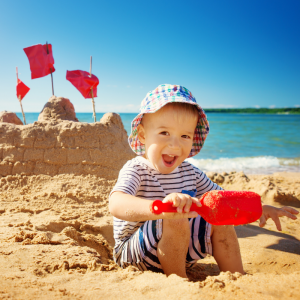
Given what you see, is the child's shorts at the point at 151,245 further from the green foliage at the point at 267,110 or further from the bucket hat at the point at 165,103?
the green foliage at the point at 267,110

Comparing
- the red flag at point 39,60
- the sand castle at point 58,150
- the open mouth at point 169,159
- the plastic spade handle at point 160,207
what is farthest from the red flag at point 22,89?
the plastic spade handle at point 160,207

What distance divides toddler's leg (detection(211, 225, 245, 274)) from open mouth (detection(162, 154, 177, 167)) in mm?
468

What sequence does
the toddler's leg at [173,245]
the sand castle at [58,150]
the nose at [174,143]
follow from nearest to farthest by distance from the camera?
the toddler's leg at [173,245], the nose at [174,143], the sand castle at [58,150]

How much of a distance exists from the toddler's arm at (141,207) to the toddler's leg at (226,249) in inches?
19.8

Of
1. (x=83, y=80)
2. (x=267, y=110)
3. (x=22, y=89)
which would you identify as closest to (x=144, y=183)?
(x=83, y=80)

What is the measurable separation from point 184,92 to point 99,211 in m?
1.81

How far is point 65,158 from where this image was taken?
344cm

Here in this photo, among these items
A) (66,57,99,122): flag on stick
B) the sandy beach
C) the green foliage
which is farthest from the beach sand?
the green foliage

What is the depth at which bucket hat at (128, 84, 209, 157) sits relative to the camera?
59.0 inches

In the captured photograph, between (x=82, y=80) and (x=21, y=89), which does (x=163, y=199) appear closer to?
(x=82, y=80)

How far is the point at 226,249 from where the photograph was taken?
4.90 ft

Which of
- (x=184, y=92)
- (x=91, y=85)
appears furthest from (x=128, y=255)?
(x=91, y=85)

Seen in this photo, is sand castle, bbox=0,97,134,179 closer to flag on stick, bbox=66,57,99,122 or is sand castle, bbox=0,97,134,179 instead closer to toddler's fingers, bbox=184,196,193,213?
flag on stick, bbox=66,57,99,122

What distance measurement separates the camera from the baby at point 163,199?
53.1 inches
